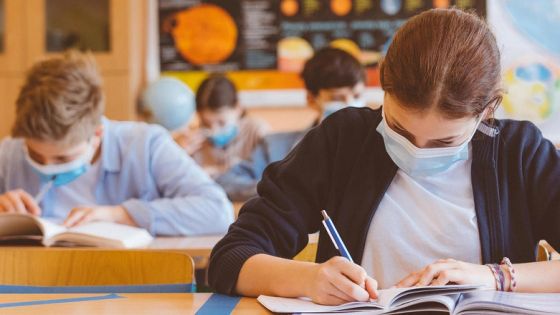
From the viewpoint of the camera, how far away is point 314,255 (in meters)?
1.53

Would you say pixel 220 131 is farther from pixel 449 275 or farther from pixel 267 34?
pixel 449 275

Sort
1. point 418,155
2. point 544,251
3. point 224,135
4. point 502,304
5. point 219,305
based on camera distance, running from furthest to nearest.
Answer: point 224,135, point 544,251, point 418,155, point 219,305, point 502,304

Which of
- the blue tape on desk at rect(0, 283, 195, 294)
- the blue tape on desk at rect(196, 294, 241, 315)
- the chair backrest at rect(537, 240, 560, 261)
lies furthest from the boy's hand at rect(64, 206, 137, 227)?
the chair backrest at rect(537, 240, 560, 261)

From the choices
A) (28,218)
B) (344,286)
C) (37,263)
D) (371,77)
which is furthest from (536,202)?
(371,77)

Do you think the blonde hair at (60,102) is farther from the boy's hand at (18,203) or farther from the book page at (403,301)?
the book page at (403,301)

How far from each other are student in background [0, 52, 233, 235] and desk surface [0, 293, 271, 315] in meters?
0.89

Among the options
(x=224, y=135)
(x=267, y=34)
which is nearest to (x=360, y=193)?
(x=224, y=135)

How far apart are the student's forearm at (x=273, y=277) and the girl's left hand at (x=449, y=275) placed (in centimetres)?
14

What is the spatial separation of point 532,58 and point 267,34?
1552 mm

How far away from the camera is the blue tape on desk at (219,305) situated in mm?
1155

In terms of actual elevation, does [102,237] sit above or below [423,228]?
below

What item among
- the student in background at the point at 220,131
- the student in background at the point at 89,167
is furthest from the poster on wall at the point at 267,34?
the student in background at the point at 89,167

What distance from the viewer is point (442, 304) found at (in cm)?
108

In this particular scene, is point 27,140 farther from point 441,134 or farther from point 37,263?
point 441,134
